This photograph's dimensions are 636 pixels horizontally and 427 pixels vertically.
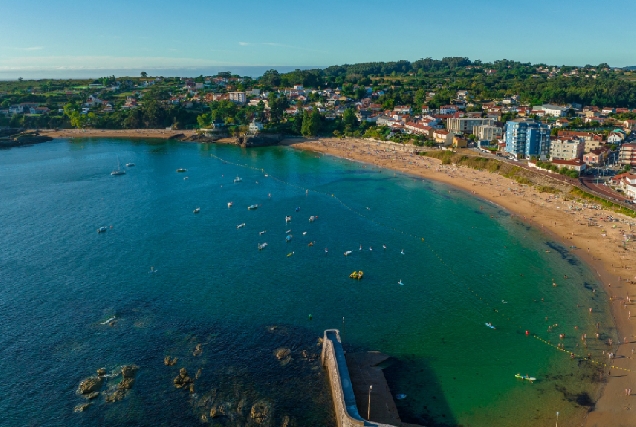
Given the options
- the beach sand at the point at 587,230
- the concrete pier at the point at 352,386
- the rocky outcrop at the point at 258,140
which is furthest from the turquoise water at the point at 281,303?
the rocky outcrop at the point at 258,140

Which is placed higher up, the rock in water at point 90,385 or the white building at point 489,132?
the white building at point 489,132

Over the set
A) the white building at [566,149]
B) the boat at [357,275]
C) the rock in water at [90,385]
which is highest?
the white building at [566,149]

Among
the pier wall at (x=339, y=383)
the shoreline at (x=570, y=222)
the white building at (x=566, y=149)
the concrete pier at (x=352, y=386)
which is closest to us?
the pier wall at (x=339, y=383)

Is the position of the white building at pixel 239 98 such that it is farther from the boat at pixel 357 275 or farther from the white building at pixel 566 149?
the boat at pixel 357 275

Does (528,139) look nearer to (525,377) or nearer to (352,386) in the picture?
(525,377)

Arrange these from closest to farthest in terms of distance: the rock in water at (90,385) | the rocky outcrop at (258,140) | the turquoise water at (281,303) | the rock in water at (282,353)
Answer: the turquoise water at (281,303), the rock in water at (90,385), the rock in water at (282,353), the rocky outcrop at (258,140)

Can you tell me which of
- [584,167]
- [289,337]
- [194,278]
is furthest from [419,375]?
[584,167]

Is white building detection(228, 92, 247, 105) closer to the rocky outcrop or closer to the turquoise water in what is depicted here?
the rocky outcrop

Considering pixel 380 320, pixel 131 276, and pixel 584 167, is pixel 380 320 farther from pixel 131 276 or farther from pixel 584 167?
pixel 584 167
